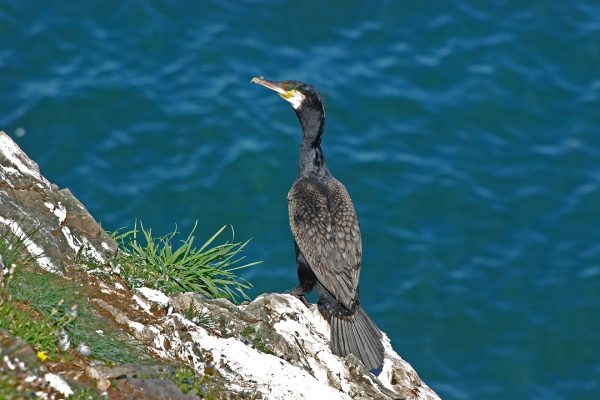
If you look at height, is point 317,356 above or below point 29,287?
above

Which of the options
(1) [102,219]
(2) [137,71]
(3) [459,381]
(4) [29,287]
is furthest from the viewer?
(2) [137,71]

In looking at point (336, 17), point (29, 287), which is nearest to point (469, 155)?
point (336, 17)

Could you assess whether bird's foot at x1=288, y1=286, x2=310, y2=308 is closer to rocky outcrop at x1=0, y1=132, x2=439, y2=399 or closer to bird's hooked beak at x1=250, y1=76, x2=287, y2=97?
rocky outcrop at x1=0, y1=132, x2=439, y2=399

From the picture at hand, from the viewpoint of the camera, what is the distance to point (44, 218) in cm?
855

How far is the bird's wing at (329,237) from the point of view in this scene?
9773mm

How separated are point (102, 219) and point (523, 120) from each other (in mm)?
8108

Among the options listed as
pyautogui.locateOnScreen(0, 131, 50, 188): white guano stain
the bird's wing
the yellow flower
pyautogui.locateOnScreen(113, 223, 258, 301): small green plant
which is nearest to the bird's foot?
the bird's wing

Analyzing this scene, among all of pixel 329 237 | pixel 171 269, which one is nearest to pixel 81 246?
pixel 171 269

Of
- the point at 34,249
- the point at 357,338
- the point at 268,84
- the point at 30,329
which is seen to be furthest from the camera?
the point at 268,84

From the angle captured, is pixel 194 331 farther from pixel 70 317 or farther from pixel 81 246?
pixel 81 246

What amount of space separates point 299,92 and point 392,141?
27.7 feet

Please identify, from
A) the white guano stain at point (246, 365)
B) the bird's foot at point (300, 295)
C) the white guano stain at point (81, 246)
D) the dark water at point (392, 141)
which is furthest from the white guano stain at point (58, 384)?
the dark water at point (392, 141)

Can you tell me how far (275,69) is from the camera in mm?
19938

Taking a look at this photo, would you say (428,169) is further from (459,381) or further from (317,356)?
(317,356)
